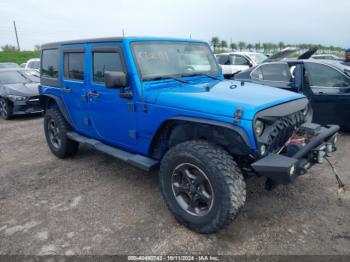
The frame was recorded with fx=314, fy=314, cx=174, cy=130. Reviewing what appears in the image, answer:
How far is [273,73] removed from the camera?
21.7 ft

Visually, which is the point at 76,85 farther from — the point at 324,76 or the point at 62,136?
the point at 324,76

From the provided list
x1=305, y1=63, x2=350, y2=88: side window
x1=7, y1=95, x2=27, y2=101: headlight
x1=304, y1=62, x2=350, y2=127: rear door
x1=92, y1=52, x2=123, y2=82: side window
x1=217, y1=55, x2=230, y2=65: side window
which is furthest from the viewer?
x1=217, y1=55, x2=230, y2=65: side window

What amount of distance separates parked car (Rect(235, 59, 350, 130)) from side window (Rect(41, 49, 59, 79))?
410cm

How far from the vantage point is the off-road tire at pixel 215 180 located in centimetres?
279

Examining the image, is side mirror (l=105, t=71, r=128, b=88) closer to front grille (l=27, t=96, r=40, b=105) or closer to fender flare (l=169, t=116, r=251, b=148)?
fender flare (l=169, t=116, r=251, b=148)

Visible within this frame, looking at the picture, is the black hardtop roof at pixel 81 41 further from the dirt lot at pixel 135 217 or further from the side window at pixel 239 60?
the side window at pixel 239 60

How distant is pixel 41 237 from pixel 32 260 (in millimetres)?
354

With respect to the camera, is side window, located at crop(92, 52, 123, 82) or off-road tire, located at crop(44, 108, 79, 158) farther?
off-road tire, located at crop(44, 108, 79, 158)

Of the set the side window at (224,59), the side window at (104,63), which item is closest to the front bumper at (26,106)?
the side window at (104,63)

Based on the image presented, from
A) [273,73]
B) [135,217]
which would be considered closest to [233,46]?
[273,73]

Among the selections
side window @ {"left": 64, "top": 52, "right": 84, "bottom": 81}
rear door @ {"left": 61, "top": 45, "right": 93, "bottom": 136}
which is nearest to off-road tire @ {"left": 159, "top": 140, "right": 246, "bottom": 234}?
rear door @ {"left": 61, "top": 45, "right": 93, "bottom": 136}

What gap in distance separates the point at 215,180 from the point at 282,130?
2.76ft

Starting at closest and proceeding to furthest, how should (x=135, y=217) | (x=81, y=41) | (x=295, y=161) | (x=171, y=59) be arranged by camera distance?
(x=295, y=161) < (x=135, y=217) < (x=171, y=59) < (x=81, y=41)

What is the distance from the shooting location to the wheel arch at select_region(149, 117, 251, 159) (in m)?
2.80
